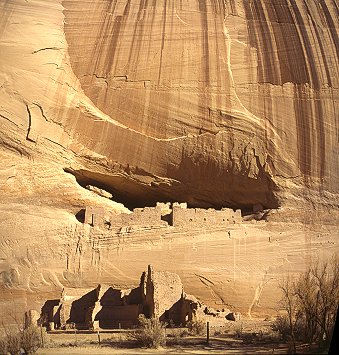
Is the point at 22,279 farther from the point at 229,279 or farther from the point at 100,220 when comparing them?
the point at 229,279

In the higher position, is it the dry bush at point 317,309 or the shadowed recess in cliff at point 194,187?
the shadowed recess in cliff at point 194,187

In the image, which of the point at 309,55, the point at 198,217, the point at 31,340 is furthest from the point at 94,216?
the point at 309,55

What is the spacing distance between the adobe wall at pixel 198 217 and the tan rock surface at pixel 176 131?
0.97 feet

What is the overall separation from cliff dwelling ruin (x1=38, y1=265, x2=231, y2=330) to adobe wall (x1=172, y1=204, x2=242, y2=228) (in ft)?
6.12

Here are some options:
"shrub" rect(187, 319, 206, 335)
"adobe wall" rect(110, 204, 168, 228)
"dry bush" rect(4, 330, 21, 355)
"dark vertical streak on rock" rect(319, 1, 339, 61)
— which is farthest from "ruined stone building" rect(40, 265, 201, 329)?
"dark vertical streak on rock" rect(319, 1, 339, 61)

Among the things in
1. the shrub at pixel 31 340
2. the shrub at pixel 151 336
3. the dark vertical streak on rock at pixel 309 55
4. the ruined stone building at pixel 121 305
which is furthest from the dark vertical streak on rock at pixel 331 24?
the shrub at pixel 31 340

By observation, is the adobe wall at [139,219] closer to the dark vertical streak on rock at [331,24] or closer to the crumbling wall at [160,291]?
the crumbling wall at [160,291]

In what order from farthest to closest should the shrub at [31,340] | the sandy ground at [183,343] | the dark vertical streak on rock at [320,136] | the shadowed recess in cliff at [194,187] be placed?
1. the shadowed recess in cliff at [194,187]
2. the dark vertical streak on rock at [320,136]
3. the shrub at [31,340]
4. the sandy ground at [183,343]

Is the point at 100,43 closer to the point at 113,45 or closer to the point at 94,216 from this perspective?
the point at 113,45

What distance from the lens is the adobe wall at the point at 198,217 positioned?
1853cm

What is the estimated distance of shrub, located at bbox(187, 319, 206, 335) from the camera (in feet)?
52.0

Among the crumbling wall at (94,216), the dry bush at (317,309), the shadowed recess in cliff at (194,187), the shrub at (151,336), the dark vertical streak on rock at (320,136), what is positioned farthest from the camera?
the shadowed recess in cliff at (194,187)

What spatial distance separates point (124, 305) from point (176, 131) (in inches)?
207

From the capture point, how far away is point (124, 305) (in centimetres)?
1730
